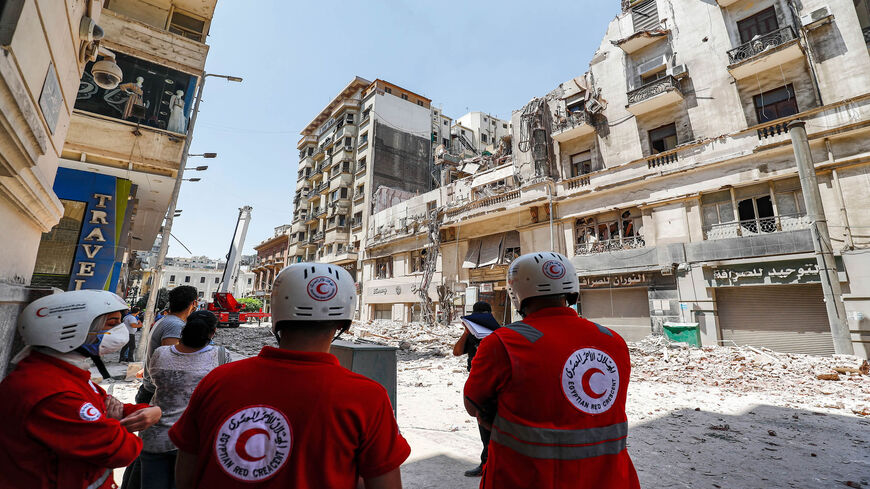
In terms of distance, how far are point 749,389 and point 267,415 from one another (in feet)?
34.5

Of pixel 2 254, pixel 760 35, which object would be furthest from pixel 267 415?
pixel 760 35

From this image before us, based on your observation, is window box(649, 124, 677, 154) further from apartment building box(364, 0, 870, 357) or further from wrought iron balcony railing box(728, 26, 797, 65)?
wrought iron balcony railing box(728, 26, 797, 65)

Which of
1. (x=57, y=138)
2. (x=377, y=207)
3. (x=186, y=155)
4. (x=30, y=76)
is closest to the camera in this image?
(x=30, y=76)

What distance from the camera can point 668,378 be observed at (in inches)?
368

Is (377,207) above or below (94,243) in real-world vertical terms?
above

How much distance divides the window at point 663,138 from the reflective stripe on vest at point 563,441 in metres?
17.3

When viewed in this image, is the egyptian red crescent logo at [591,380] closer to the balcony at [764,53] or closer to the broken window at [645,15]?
the balcony at [764,53]

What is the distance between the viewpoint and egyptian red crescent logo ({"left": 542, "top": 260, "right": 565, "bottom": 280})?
83.7 inches

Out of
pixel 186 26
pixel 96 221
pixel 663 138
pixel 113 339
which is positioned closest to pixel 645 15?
pixel 663 138

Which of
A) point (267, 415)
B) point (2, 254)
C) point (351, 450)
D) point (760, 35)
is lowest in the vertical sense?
point (351, 450)

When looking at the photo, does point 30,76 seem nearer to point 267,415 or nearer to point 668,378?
point 267,415

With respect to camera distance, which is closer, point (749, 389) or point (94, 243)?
point (749, 389)

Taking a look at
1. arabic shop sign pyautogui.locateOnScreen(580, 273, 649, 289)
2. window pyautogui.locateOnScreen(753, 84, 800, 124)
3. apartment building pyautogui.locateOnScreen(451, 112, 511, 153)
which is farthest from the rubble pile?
apartment building pyautogui.locateOnScreen(451, 112, 511, 153)

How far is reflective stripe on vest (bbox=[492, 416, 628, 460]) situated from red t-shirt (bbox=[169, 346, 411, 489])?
0.74 meters
